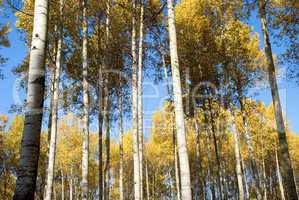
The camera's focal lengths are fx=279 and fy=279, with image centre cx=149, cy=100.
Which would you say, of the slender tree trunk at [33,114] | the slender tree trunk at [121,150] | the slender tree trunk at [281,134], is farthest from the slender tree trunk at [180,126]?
the slender tree trunk at [121,150]

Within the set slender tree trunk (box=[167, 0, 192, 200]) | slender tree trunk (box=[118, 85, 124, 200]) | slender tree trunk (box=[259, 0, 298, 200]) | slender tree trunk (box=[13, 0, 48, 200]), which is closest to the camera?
slender tree trunk (box=[13, 0, 48, 200])

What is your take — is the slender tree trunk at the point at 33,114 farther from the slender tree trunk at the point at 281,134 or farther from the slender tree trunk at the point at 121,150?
the slender tree trunk at the point at 121,150

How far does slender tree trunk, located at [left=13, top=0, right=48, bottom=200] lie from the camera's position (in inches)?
113

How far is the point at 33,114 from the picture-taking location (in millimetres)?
3111

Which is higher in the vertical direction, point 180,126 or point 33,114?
point 180,126

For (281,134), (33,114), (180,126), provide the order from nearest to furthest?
(33,114), (180,126), (281,134)

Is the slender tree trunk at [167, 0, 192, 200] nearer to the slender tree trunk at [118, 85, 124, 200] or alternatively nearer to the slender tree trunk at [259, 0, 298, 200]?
the slender tree trunk at [259, 0, 298, 200]

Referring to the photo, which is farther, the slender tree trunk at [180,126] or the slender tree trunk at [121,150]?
the slender tree trunk at [121,150]

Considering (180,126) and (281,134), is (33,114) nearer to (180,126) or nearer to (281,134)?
(180,126)

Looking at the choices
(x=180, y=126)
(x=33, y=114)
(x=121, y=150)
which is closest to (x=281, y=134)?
(x=180, y=126)

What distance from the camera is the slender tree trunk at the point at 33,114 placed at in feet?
9.41

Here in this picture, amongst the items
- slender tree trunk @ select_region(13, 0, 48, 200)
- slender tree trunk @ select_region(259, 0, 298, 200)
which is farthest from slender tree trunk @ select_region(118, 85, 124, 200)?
slender tree trunk @ select_region(13, 0, 48, 200)

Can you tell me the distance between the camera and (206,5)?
44.3 feet

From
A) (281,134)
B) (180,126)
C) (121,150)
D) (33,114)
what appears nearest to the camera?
(33,114)
